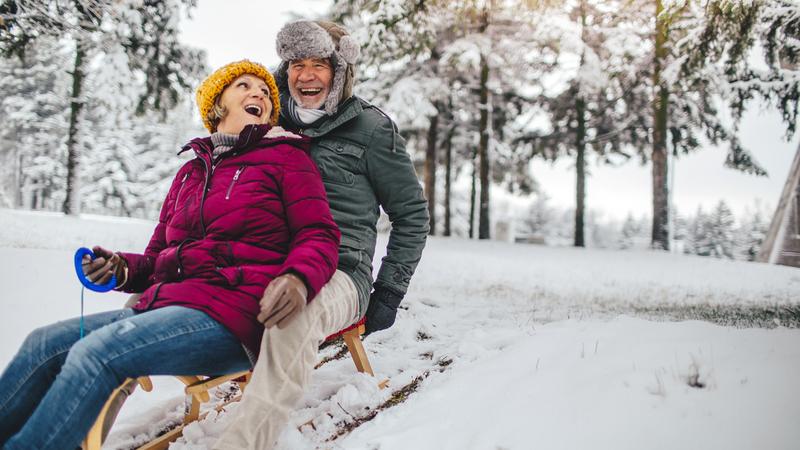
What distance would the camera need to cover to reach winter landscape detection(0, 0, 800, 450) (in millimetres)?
2166

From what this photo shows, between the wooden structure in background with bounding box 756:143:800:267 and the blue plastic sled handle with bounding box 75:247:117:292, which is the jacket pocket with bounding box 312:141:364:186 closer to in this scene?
the blue plastic sled handle with bounding box 75:247:117:292

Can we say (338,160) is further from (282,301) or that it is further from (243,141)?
(282,301)

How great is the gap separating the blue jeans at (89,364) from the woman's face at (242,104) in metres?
1.03

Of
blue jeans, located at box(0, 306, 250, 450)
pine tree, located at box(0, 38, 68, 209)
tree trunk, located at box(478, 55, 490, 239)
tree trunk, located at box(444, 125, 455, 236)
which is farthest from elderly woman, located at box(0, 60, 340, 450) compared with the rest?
pine tree, located at box(0, 38, 68, 209)

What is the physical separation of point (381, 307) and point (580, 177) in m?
14.7

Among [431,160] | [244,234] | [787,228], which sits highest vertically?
[431,160]

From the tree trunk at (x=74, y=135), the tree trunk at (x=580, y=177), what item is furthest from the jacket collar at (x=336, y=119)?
the tree trunk at (x=580, y=177)

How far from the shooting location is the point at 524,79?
17406mm

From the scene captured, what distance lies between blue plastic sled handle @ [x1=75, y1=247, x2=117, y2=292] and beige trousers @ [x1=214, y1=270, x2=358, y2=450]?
2.99 feet

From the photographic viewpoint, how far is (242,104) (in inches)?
102

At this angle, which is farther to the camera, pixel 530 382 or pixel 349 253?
pixel 349 253

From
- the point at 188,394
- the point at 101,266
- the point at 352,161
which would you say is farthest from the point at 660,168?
the point at 101,266

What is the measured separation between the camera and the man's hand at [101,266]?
7.68 feet

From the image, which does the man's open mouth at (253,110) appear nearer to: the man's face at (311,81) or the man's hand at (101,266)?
the man's face at (311,81)
